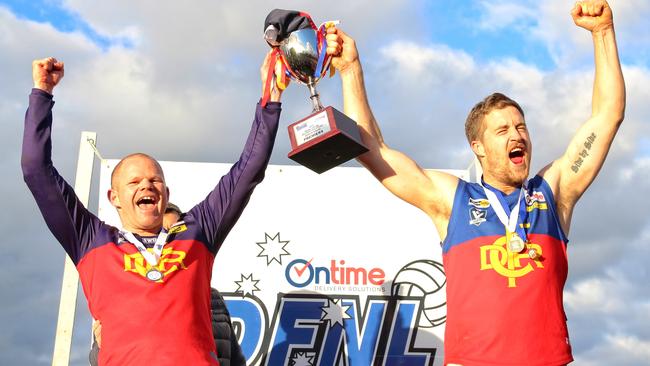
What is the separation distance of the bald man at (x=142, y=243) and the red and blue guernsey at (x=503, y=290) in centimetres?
100

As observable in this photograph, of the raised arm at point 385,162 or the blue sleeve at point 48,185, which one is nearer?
the blue sleeve at point 48,185

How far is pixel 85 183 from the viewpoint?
19.8 ft

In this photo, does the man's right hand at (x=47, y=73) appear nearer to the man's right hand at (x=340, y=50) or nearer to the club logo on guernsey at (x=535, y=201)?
the man's right hand at (x=340, y=50)

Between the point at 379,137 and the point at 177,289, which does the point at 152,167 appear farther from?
the point at 379,137

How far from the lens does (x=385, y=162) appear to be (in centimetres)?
372

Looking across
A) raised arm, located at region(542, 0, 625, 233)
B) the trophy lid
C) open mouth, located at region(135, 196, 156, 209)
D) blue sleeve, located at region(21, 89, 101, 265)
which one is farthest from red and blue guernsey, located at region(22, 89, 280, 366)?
raised arm, located at region(542, 0, 625, 233)

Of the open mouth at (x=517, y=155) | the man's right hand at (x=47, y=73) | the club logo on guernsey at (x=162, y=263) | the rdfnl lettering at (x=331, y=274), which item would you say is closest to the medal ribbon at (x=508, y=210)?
the open mouth at (x=517, y=155)

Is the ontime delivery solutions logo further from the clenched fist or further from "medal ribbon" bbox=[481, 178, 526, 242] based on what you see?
the clenched fist

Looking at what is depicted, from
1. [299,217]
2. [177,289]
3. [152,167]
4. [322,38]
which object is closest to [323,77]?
[322,38]

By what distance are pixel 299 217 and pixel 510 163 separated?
2.76 m

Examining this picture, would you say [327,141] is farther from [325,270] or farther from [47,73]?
[325,270]

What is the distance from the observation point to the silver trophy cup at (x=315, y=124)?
3498 mm

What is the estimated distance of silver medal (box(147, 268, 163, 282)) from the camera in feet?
10.7

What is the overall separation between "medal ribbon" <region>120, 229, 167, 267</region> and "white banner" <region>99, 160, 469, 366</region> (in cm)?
252
